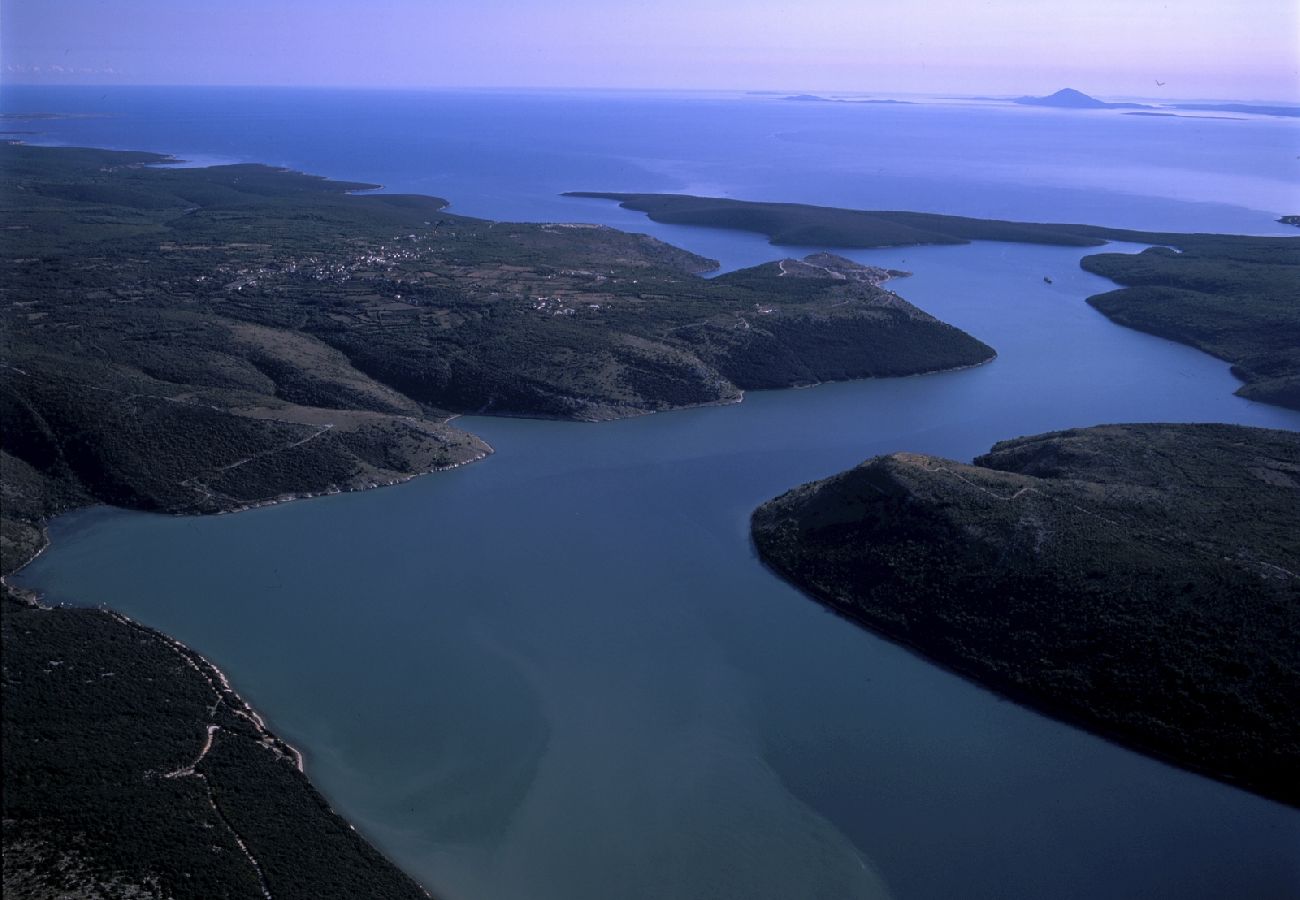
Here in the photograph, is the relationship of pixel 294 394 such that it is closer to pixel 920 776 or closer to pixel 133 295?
pixel 133 295

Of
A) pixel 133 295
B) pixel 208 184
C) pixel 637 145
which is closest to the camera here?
pixel 133 295

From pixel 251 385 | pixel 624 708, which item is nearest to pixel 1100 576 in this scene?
pixel 624 708

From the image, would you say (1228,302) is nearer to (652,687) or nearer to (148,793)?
(652,687)

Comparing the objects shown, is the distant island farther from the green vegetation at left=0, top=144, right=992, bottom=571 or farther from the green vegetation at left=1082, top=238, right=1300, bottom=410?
the green vegetation at left=0, top=144, right=992, bottom=571

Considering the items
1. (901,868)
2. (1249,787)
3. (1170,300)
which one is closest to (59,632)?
(901,868)

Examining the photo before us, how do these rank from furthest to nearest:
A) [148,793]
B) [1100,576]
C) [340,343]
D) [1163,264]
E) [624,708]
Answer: [1163,264], [340,343], [1100,576], [624,708], [148,793]

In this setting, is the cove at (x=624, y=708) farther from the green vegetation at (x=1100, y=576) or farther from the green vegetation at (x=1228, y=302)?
the green vegetation at (x=1228, y=302)
